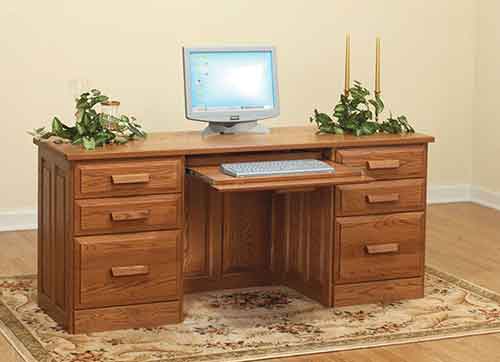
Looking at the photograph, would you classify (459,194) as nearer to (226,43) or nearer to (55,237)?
(226,43)

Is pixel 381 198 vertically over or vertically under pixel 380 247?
over

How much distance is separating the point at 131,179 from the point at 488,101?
326cm

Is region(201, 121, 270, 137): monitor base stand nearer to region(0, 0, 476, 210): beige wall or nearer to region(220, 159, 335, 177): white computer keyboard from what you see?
region(220, 159, 335, 177): white computer keyboard

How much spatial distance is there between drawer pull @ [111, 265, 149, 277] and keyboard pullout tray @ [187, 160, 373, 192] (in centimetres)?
39

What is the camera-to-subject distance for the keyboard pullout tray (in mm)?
3782

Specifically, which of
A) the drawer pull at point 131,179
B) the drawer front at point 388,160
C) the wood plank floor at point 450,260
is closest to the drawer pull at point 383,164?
the drawer front at point 388,160

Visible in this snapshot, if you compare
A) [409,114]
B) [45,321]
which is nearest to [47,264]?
[45,321]

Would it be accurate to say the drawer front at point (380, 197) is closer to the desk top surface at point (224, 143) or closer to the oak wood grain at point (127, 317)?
the desk top surface at point (224, 143)

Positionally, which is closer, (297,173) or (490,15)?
(297,173)

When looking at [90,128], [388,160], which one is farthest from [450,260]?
[90,128]

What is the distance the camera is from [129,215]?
389 centimetres

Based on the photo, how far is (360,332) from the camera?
4.00 metres

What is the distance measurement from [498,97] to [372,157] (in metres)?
2.36

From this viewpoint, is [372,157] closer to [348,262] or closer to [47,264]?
[348,262]
